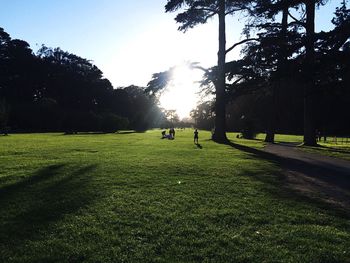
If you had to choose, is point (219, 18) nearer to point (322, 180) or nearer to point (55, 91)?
point (322, 180)

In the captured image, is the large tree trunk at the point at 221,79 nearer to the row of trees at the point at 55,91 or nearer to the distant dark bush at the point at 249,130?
the distant dark bush at the point at 249,130

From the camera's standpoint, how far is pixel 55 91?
90.4 metres

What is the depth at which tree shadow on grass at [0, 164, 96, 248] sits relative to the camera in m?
5.72

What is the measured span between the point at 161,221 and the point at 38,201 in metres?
2.65

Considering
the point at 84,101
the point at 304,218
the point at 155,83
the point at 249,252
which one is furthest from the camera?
the point at 84,101

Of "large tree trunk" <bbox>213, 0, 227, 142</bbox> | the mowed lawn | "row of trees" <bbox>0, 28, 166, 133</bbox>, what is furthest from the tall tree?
"row of trees" <bbox>0, 28, 166, 133</bbox>

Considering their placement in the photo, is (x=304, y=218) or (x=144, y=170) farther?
(x=144, y=170)

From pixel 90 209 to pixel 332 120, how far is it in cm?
6785

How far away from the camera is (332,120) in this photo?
224 ft

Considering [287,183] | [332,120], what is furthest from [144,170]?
[332,120]

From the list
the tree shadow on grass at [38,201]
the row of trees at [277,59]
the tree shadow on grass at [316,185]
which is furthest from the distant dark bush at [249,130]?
the tree shadow on grass at [38,201]

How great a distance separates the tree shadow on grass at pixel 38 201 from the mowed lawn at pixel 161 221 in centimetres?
2

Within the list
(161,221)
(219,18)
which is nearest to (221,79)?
(219,18)

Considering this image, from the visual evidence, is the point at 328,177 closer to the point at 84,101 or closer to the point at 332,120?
the point at 332,120
